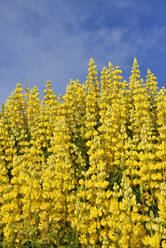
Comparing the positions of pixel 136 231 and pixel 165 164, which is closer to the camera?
pixel 136 231

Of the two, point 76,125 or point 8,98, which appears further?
point 8,98

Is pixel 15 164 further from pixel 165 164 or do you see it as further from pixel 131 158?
pixel 165 164

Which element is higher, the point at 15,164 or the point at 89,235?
the point at 15,164

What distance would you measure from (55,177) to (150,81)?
9.65 m

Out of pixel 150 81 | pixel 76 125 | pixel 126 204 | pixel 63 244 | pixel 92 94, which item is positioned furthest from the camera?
pixel 150 81

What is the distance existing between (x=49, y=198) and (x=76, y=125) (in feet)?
20.2

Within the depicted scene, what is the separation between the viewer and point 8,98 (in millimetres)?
14547

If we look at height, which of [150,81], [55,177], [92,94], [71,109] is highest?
[150,81]

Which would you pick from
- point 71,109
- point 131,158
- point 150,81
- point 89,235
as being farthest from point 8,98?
point 89,235

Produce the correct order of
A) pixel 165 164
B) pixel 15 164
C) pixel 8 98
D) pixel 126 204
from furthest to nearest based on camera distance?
pixel 8 98 → pixel 15 164 → pixel 165 164 → pixel 126 204

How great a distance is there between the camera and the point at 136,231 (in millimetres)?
4266

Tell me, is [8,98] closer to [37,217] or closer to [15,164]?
[15,164]

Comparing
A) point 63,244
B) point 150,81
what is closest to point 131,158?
point 63,244

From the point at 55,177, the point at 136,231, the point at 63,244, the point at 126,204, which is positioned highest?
the point at 55,177
